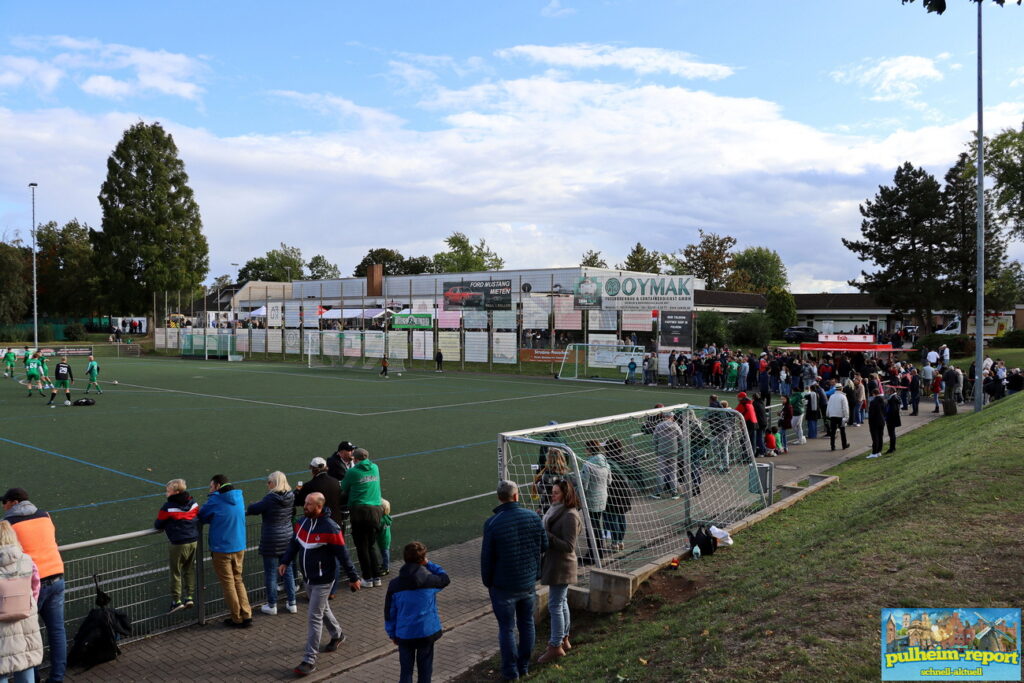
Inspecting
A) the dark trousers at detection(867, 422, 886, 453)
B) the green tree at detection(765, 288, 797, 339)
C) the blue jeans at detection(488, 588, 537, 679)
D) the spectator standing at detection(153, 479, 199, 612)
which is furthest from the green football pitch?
the green tree at detection(765, 288, 797, 339)

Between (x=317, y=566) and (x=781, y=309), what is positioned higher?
(x=781, y=309)

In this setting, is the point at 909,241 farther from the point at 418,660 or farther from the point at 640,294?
the point at 418,660

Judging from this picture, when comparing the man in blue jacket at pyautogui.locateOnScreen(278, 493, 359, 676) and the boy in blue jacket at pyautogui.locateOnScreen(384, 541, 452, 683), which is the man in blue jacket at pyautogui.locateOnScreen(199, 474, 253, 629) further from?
the boy in blue jacket at pyautogui.locateOnScreen(384, 541, 452, 683)

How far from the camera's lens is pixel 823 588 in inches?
247

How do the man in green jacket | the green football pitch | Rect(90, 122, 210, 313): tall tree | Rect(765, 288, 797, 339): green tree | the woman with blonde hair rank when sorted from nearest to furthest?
the woman with blonde hair < the man in green jacket < the green football pitch < Rect(765, 288, 797, 339): green tree < Rect(90, 122, 210, 313): tall tree

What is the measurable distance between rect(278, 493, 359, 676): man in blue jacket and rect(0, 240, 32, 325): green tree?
8015 centimetres

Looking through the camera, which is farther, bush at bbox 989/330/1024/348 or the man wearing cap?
bush at bbox 989/330/1024/348

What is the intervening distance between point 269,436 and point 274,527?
12.5 metres

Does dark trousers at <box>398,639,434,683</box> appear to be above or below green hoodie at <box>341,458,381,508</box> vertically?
below

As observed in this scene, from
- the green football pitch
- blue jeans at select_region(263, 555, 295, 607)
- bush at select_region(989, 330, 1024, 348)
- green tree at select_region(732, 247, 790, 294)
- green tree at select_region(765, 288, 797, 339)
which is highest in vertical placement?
green tree at select_region(732, 247, 790, 294)

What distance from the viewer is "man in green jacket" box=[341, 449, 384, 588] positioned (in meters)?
8.50

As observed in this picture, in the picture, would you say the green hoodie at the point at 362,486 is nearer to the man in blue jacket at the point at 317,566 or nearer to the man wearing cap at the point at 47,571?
the man in blue jacket at the point at 317,566

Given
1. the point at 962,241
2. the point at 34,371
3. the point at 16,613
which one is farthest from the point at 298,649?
the point at 962,241

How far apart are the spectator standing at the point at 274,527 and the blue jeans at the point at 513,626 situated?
2720 mm
